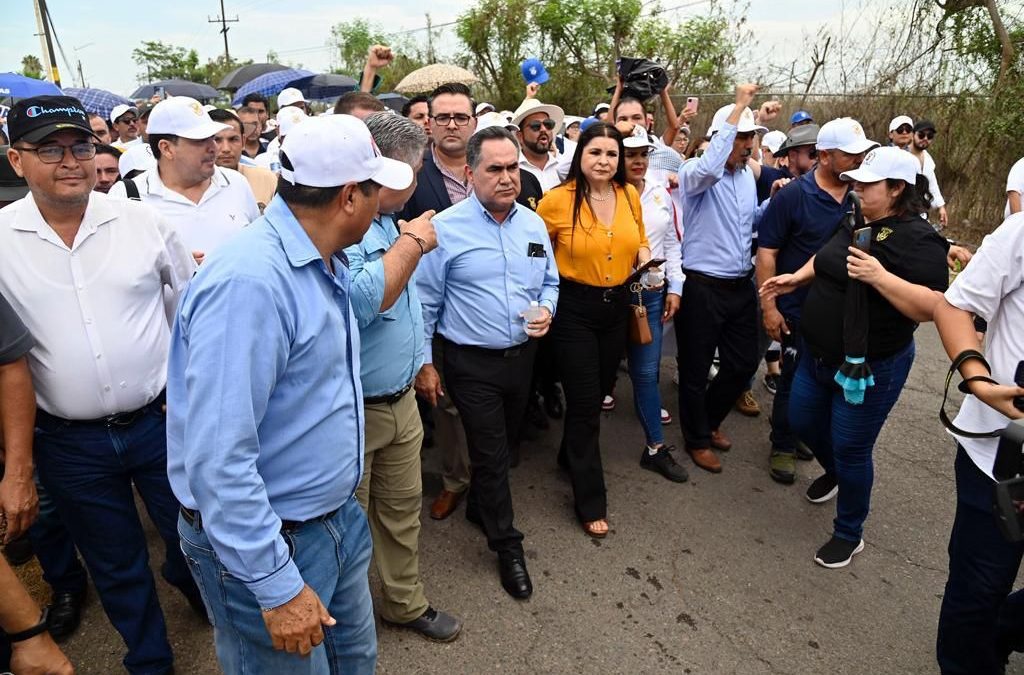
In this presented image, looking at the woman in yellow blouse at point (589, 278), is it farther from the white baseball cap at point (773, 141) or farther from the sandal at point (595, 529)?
the white baseball cap at point (773, 141)

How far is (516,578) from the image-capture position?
3.18m

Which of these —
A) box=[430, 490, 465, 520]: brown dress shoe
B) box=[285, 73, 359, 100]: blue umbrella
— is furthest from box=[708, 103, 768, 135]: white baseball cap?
box=[285, 73, 359, 100]: blue umbrella

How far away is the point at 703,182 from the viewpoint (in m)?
4.12

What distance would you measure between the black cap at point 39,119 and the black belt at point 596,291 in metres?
2.23

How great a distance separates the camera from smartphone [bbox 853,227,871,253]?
3.02 meters

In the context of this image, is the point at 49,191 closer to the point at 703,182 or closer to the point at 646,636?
the point at 646,636

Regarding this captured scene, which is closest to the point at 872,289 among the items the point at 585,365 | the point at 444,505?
the point at 585,365

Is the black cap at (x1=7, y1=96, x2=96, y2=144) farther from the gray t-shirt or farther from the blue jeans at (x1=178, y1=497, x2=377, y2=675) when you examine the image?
the blue jeans at (x1=178, y1=497, x2=377, y2=675)

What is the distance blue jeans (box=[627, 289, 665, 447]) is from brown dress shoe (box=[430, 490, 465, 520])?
50.1 inches

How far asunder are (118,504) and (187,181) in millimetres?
1582

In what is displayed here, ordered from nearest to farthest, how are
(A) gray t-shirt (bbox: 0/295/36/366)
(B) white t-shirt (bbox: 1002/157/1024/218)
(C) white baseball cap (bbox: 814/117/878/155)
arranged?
(A) gray t-shirt (bbox: 0/295/36/366)
(C) white baseball cap (bbox: 814/117/878/155)
(B) white t-shirt (bbox: 1002/157/1024/218)

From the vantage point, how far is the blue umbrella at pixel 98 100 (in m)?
10.2

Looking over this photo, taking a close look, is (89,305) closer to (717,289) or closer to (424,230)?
(424,230)

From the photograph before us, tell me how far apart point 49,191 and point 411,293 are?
129 cm
